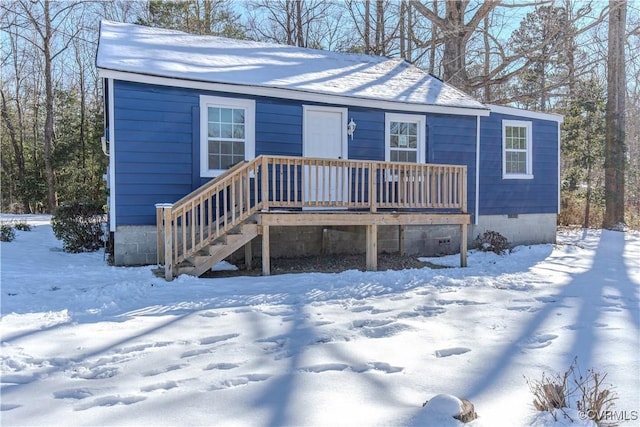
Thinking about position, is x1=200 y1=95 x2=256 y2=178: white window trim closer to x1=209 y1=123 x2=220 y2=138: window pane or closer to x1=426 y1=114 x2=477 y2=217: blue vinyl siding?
x1=209 y1=123 x2=220 y2=138: window pane

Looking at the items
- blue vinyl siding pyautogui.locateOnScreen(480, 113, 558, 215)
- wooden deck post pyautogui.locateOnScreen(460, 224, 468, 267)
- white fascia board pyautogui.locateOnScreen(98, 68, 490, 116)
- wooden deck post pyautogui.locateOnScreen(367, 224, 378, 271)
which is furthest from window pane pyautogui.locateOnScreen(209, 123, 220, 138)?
blue vinyl siding pyautogui.locateOnScreen(480, 113, 558, 215)

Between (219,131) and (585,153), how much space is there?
13.8 m

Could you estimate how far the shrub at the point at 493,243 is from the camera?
397 inches

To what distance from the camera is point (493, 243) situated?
33.4 feet

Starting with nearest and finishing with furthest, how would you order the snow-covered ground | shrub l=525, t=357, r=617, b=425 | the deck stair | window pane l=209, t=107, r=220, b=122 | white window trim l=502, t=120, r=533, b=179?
shrub l=525, t=357, r=617, b=425 < the snow-covered ground < the deck stair < window pane l=209, t=107, r=220, b=122 < white window trim l=502, t=120, r=533, b=179

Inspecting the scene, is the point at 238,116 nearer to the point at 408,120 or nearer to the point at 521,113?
the point at 408,120

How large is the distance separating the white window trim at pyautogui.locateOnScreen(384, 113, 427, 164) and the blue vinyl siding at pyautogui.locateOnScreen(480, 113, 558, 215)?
1.67m

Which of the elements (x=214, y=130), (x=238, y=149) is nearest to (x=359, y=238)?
(x=238, y=149)

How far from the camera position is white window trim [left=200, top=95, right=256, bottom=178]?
26.6 feet

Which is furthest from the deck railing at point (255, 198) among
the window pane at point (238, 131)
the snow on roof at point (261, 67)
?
the snow on roof at point (261, 67)

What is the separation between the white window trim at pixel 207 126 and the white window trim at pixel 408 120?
2.91 m

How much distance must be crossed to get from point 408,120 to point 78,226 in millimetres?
7140

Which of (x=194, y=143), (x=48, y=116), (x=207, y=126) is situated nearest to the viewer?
(x=194, y=143)

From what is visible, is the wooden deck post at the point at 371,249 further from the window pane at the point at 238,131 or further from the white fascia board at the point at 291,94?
the window pane at the point at 238,131
